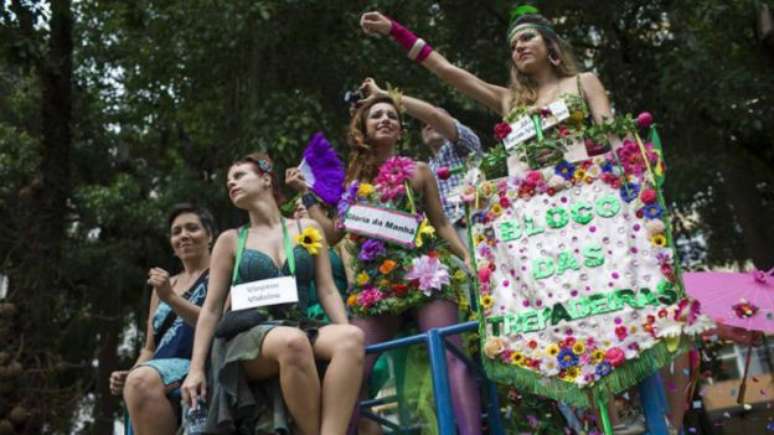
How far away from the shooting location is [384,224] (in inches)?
148

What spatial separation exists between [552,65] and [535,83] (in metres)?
0.11

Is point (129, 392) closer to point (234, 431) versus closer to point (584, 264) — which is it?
point (234, 431)

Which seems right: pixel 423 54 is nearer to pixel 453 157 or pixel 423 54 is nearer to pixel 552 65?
pixel 552 65

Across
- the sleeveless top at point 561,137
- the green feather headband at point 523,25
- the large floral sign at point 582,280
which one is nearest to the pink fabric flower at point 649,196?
the large floral sign at point 582,280

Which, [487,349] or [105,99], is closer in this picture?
[487,349]

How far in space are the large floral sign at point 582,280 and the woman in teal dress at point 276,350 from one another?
569 mm

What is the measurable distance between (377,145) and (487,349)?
139 centimetres

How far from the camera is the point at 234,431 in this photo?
10.3ft

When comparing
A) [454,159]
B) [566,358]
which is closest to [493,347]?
[566,358]

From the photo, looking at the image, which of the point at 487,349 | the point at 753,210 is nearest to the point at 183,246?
the point at 487,349

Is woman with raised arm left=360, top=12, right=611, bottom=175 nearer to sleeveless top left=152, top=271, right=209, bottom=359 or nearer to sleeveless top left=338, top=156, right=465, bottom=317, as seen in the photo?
sleeveless top left=338, top=156, right=465, bottom=317

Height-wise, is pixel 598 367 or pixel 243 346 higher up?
pixel 243 346

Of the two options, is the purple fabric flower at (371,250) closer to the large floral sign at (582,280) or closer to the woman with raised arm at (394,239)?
the woman with raised arm at (394,239)

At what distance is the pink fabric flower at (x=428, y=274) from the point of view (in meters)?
3.61
